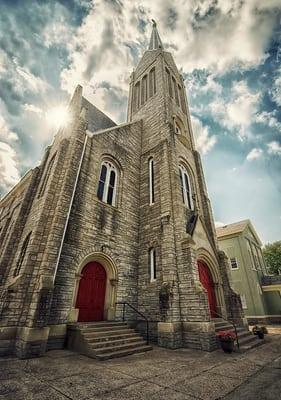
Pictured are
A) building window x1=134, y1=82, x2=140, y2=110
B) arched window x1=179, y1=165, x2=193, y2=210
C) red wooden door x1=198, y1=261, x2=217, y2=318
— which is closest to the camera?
red wooden door x1=198, y1=261, x2=217, y2=318

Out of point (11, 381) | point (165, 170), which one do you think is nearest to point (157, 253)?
point (165, 170)

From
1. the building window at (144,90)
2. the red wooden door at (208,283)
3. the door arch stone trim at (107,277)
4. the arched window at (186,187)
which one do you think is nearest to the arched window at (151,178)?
the arched window at (186,187)

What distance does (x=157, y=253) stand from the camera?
10.3m

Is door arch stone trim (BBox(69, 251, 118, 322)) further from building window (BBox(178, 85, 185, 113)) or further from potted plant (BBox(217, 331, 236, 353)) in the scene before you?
building window (BBox(178, 85, 185, 113))

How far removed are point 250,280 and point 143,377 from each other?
64.1 ft

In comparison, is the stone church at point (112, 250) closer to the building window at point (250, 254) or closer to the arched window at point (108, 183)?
the arched window at point (108, 183)

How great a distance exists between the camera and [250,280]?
66.6 ft

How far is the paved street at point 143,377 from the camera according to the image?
3.79 metres

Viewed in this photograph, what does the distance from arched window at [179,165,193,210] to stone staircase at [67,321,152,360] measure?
25.4 feet

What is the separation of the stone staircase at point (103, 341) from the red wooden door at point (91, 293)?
962 millimetres

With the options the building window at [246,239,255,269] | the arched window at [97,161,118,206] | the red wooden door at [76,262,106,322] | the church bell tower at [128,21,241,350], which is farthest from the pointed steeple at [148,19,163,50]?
the red wooden door at [76,262,106,322]

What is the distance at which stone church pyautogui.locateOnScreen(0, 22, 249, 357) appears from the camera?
7.18m

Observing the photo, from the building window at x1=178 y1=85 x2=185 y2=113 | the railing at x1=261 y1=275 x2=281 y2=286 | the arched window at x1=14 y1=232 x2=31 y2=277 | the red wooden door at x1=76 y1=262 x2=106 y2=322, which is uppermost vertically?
the building window at x1=178 y1=85 x2=185 y2=113

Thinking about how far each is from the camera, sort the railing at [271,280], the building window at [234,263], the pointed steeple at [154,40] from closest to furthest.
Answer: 1. the building window at [234,263]
2. the railing at [271,280]
3. the pointed steeple at [154,40]
